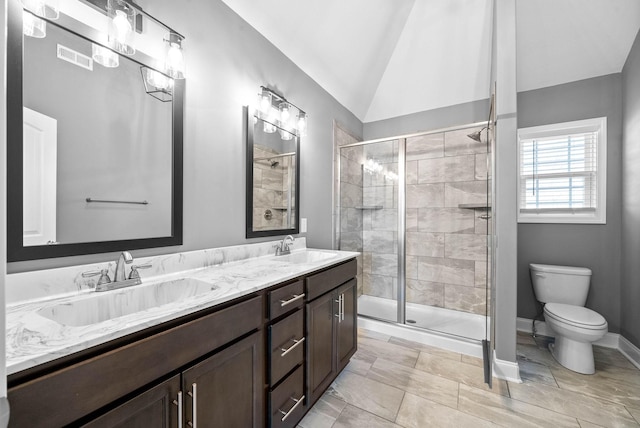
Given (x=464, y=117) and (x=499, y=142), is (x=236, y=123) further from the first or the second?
(x=464, y=117)

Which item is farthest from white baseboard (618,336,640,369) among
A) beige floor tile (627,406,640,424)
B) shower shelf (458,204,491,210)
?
shower shelf (458,204,491,210)

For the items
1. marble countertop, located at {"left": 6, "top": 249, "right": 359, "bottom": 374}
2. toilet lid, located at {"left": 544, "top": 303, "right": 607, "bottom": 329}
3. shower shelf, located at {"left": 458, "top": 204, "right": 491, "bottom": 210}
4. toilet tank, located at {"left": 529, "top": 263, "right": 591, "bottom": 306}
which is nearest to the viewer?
marble countertop, located at {"left": 6, "top": 249, "right": 359, "bottom": 374}

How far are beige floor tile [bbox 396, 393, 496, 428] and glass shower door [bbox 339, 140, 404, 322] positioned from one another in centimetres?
115

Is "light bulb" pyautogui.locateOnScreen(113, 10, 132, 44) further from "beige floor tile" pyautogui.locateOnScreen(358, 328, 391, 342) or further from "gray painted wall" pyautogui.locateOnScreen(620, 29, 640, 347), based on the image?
"gray painted wall" pyautogui.locateOnScreen(620, 29, 640, 347)

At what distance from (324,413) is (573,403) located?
158cm

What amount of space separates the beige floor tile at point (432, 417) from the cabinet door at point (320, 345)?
48cm

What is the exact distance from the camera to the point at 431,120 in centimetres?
323

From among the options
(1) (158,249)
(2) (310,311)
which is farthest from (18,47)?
(2) (310,311)

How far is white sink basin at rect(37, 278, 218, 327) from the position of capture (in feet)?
3.04

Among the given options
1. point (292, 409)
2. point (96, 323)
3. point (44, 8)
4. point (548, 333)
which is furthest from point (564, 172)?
point (44, 8)

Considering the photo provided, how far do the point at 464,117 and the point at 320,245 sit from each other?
2219mm

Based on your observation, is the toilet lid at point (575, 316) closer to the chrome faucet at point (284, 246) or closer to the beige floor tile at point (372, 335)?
the beige floor tile at point (372, 335)

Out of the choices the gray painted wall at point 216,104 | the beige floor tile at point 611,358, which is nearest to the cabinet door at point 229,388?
the gray painted wall at point 216,104

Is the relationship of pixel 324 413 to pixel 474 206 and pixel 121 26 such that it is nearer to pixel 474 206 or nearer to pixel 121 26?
pixel 121 26
